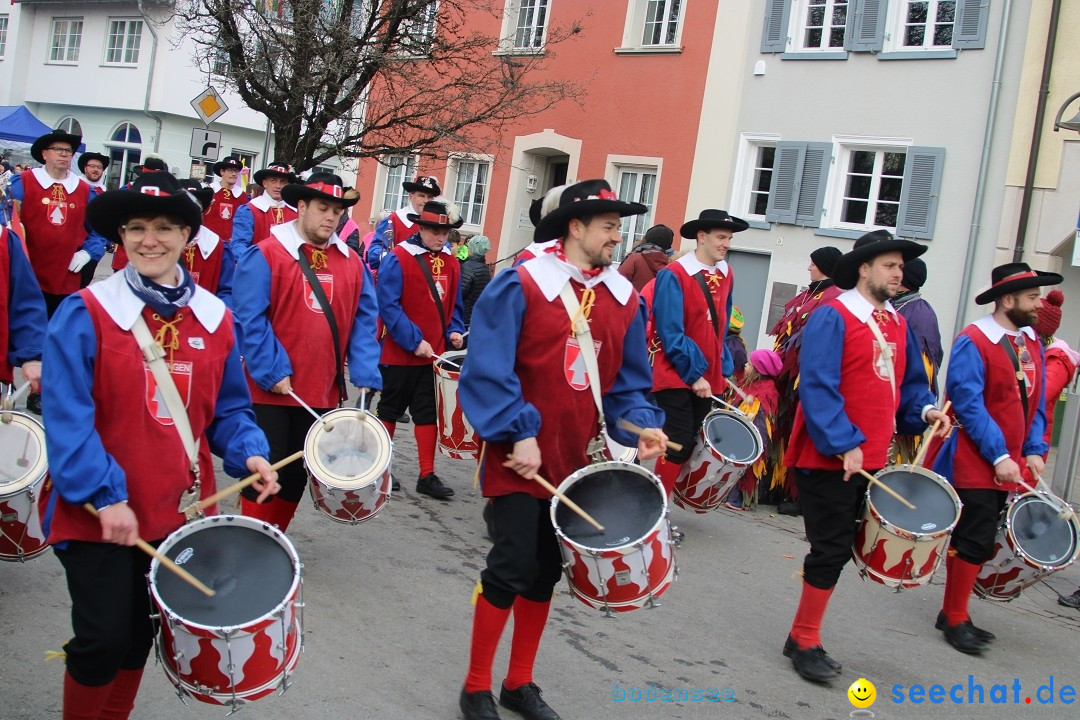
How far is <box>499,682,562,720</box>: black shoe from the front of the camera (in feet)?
14.7

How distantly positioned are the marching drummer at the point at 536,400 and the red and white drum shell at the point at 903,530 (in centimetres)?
149

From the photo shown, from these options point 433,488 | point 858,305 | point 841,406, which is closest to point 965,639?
point 841,406

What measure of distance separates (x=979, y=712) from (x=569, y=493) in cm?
251

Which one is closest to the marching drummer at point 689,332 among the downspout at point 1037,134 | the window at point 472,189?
the downspout at point 1037,134

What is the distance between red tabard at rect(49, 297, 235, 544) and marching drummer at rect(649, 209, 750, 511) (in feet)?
13.5

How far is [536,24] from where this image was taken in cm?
2261

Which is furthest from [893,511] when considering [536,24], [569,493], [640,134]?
[536,24]

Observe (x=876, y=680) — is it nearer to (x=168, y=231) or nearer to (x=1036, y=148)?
(x=168, y=231)

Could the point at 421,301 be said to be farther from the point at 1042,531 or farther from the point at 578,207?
the point at 1042,531

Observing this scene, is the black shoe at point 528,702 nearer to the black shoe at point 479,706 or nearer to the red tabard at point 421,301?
the black shoe at point 479,706

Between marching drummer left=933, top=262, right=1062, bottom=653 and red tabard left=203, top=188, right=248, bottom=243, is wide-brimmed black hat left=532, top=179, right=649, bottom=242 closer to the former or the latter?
marching drummer left=933, top=262, right=1062, bottom=653

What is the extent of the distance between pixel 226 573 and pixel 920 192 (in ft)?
50.2

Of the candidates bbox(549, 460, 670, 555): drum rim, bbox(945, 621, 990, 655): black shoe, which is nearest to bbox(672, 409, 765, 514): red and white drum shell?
bbox(945, 621, 990, 655): black shoe

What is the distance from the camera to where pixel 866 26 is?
17500 millimetres
